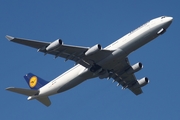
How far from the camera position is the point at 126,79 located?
68250 millimetres

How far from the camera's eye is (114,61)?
196 ft

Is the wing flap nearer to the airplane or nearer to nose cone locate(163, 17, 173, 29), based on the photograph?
the airplane

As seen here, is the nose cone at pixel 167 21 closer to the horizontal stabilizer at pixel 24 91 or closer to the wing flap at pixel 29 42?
the wing flap at pixel 29 42

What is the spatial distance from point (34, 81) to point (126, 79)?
13890mm

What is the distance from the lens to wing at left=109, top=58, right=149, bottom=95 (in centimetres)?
6406

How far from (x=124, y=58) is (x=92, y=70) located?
4582 mm

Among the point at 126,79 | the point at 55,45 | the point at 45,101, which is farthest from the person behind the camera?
the point at 126,79

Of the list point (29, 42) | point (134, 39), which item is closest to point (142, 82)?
point (134, 39)

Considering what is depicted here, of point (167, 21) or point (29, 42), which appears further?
point (167, 21)

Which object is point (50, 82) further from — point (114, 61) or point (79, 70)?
point (114, 61)

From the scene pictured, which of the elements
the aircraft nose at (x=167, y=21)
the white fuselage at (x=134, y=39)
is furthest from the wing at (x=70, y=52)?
the aircraft nose at (x=167, y=21)

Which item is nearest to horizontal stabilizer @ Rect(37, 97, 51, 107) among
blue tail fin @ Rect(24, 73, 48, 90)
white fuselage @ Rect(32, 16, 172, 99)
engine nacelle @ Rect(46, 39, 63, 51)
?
blue tail fin @ Rect(24, 73, 48, 90)

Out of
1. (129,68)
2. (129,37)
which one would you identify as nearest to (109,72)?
(129,68)

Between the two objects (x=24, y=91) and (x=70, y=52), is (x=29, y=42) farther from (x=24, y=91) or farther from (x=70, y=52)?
(x=24, y=91)
